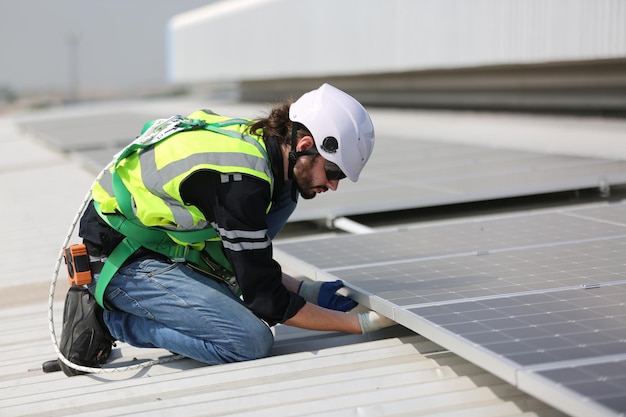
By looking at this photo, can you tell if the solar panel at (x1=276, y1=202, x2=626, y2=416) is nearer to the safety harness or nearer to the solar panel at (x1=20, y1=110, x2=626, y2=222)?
the safety harness

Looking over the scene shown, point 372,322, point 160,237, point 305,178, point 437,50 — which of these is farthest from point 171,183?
point 437,50

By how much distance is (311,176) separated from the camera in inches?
178

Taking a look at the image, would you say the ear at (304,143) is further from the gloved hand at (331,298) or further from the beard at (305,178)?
the gloved hand at (331,298)

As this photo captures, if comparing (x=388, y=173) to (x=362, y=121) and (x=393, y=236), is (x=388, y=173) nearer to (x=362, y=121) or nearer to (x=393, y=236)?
(x=393, y=236)

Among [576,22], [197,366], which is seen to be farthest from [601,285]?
[576,22]

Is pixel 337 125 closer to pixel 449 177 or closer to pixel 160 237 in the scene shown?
pixel 160 237

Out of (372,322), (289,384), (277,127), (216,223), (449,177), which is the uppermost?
(277,127)

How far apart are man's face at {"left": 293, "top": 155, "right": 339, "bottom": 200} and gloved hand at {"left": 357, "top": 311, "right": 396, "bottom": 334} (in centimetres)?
67

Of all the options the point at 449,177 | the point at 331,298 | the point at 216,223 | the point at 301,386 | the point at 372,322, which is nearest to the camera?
the point at 301,386

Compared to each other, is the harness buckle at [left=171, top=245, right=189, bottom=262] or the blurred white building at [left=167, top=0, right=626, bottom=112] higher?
the blurred white building at [left=167, top=0, right=626, bottom=112]

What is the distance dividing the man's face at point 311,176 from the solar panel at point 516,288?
60cm

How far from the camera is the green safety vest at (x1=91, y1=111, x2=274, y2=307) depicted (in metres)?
4.36

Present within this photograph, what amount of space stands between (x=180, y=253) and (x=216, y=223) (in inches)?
20.1

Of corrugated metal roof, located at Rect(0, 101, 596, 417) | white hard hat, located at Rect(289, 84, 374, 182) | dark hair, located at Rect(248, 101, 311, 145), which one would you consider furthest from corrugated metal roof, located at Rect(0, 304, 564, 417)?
dark hair, located at Rect(248, 101, 311, 145)
